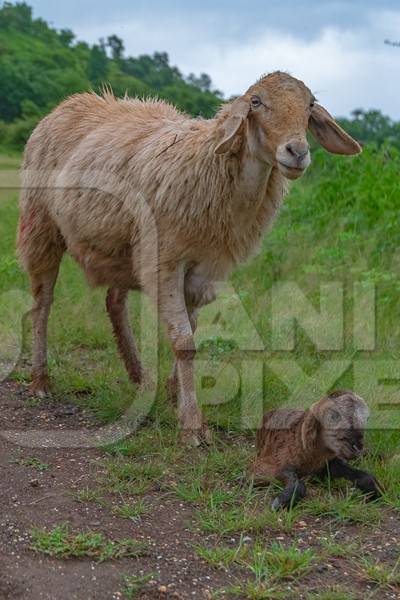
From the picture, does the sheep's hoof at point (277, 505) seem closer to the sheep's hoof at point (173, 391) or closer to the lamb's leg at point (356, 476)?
the lamb's leg at point (356, 476)

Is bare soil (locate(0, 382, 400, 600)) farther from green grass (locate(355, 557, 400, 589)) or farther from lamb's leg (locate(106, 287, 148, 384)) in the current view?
lamb's leg (locate(106, 287, 148, 384))

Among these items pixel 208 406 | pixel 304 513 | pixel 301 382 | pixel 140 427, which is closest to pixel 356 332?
pixel 301 382

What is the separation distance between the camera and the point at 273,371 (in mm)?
6273

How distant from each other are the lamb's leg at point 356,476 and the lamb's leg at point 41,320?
227 centimetres

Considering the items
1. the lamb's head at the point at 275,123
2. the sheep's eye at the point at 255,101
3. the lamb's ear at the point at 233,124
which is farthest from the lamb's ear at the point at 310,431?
the sheep's eye at the point at 255,101

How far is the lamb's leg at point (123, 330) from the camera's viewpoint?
6.52 meters

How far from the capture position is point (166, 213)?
557cm

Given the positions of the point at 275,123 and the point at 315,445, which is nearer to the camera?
the point at 315,445

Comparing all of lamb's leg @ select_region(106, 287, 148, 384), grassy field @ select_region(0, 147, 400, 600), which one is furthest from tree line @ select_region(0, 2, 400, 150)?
lamb's leg @ select_region(106, 287, 148, 384)

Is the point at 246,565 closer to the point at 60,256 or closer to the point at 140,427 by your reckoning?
the point at 140,427

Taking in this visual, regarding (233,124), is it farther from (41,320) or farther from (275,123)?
(41,320)

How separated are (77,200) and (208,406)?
1.45 metres

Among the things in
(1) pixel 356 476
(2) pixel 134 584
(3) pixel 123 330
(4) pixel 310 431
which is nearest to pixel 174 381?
(3) pixel 123 330

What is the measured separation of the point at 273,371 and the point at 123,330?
1.03 m
